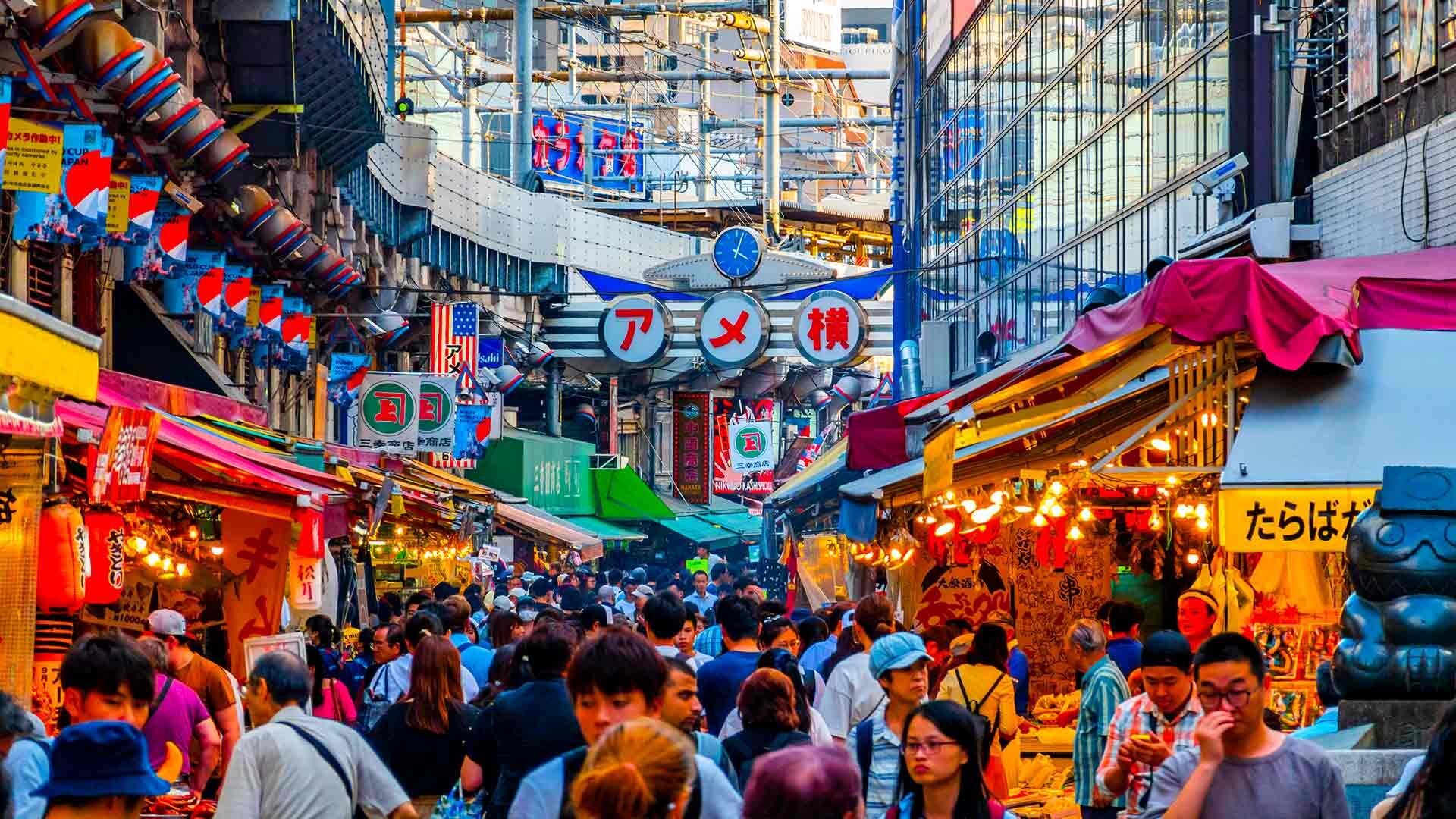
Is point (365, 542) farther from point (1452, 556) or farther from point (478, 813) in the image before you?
point (1452, 556)

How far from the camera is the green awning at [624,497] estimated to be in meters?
47.6

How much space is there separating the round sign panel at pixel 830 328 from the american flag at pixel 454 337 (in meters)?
5.09

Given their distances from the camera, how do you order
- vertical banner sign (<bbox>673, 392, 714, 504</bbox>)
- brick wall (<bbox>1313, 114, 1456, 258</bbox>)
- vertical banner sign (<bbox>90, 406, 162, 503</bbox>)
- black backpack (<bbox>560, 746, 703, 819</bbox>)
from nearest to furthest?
black backpack (<bbox>560, 746, 703, 819</bbox>), vertical banner sign (<bbox>90, 406, 162, 503</bbox>), brick wall (<bbox>1313, 114, 1456, 258</bbox>), vertical banner sign (<bbox>673, 392, 714, 504</bbox>)

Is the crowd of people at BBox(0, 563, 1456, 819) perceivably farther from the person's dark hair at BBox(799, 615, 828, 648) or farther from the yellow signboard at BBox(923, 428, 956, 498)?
the yellow signboard at BBox(923, 428, 956, 498)

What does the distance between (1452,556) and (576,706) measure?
11.8 feet

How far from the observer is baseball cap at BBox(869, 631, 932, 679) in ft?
28.6

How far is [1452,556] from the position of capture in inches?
315

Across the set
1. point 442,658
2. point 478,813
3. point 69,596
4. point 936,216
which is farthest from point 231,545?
point 936,216

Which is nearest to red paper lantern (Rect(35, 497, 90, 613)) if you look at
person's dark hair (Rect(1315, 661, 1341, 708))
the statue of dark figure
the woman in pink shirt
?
the woman in pink shirt

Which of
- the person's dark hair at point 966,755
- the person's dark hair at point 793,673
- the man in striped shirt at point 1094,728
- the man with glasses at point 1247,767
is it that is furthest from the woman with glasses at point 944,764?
the man in striped shirt at point 1094,728

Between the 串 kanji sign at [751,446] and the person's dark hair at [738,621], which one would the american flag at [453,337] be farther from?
the person's dark hair at [738,621]

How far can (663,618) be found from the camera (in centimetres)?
1130

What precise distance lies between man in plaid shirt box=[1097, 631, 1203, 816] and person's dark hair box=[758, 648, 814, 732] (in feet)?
3.96

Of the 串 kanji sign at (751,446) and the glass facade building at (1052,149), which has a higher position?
the glass facade building at (1052,149)
